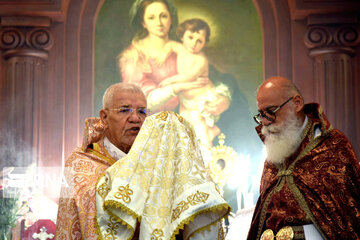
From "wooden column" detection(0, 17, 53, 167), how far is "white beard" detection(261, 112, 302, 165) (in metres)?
3.97

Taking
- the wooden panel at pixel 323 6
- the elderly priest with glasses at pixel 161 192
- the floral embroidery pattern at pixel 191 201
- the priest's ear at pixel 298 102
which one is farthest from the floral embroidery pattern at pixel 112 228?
the wooden panel at pixel 323 6

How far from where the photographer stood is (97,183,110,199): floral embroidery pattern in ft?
8.47

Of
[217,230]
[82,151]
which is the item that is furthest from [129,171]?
[82,151]

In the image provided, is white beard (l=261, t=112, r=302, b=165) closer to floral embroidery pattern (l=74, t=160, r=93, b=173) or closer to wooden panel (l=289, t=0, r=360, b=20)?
floral embroidery pattern (l=74, t=160, r=93, b=173)

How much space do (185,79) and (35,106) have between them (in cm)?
193

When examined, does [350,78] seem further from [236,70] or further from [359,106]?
[236,70]

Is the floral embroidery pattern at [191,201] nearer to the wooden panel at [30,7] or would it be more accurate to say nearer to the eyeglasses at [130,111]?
the eyeglasses at [130,111]

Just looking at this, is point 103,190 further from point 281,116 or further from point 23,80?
point 23,80

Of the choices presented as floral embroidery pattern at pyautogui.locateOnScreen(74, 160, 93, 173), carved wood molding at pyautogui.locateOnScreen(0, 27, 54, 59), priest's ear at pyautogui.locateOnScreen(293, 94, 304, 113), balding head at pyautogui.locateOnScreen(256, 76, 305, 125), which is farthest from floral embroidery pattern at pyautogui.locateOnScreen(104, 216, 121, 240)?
carved wood molding at pyautogui.locateOnScreen(0, 27, 54, 59)

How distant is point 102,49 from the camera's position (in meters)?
7.77

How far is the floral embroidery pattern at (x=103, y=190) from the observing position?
2581 millimetres

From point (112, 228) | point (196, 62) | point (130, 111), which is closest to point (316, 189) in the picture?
point (130, 111)

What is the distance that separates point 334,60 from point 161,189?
5400 millimetres

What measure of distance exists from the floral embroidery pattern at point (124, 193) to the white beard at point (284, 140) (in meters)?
1.67
